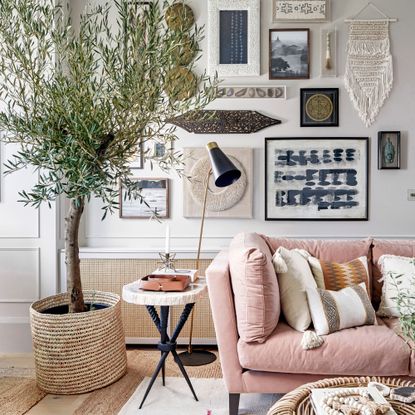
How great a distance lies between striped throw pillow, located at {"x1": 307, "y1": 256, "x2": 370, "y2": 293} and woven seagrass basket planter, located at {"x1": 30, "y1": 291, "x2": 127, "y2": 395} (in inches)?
50.3

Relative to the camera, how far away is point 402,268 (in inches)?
110

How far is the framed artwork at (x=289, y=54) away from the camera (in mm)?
3672

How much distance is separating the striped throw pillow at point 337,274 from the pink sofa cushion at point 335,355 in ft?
1.39

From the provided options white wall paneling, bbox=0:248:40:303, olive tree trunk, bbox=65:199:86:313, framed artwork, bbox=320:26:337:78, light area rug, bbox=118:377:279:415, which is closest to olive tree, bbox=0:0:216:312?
olive tree trunk, bbox=65:199:86:313

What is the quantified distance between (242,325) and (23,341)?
194 cm

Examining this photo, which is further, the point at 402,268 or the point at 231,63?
the point at 231,63

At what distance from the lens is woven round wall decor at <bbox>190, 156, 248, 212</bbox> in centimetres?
369

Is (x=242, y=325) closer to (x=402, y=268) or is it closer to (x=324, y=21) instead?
(x=402, y=268)

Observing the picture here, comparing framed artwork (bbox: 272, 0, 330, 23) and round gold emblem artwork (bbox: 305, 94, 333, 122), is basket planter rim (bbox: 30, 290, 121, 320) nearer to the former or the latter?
round gold emblem artwork (bbox: 305, 94, 333, 122)

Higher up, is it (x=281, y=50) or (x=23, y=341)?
(x=281, y=50)

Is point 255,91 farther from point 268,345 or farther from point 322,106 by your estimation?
point 268,345

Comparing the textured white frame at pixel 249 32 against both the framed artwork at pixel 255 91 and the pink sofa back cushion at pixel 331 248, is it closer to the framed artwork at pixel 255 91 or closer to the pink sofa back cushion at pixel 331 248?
the framed artwork at pixel 255 91

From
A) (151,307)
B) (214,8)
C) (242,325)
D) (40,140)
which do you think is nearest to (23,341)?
(151,307)

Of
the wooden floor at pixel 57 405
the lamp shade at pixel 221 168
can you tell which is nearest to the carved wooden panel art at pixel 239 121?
the lamp shade at pixel 221 168
